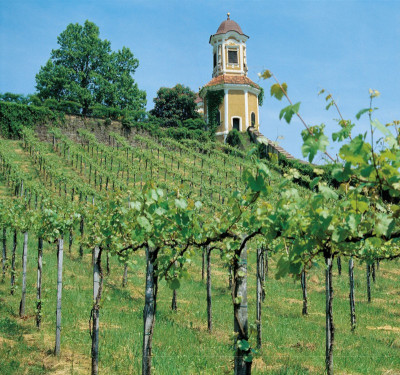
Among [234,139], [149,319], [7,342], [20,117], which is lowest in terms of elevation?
[7,342]

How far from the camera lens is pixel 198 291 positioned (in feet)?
50.8

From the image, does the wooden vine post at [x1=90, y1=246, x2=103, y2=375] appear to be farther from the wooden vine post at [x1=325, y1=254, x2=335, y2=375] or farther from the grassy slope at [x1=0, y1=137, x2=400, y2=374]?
the wooden vine post at [x1=325, y1=254, x2=335, y2=375]

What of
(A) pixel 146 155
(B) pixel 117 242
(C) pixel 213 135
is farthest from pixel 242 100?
(B) pixel 117 242

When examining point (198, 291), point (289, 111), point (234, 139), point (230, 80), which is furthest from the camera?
point (230, 80)

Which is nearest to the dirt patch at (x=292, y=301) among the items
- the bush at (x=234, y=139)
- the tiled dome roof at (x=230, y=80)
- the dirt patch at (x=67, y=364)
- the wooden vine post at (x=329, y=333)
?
the wooden vine post at (x=329, y=333)

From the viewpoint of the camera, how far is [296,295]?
16.3 m

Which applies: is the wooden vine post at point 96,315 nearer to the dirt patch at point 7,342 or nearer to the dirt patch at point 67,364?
the dirt patch at point 67,364

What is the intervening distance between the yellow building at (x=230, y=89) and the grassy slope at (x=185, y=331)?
3279 centimetres

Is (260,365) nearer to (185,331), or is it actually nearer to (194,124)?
(185,331)

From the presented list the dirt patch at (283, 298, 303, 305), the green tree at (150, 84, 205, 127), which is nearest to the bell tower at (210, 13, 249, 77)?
the green tree at (150, 84, 205, 127)

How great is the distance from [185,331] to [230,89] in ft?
132

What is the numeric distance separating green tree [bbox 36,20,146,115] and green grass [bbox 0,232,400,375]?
3226cm

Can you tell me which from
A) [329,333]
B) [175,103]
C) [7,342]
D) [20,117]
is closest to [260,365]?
[329,333]

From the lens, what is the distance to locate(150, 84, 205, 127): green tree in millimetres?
50250
